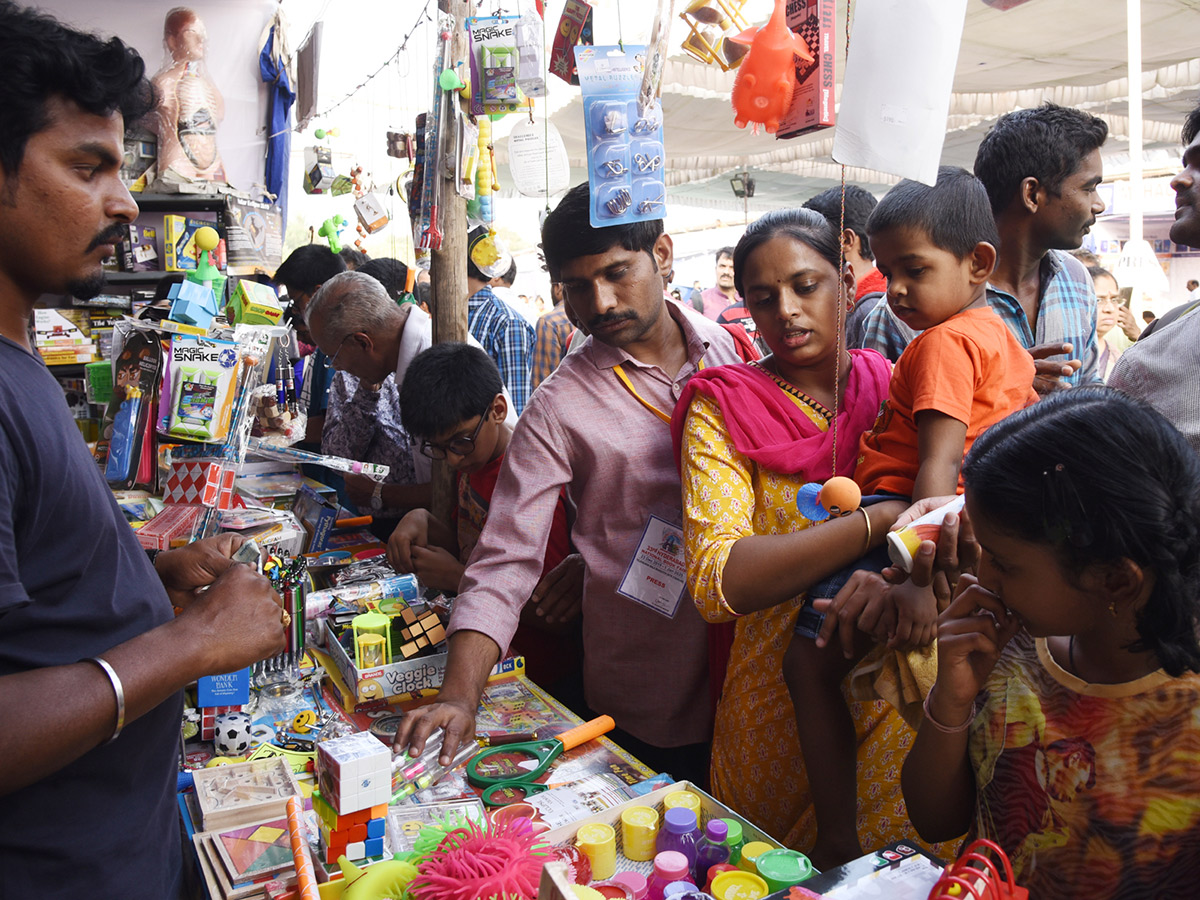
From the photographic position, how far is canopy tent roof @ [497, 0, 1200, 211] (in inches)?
175

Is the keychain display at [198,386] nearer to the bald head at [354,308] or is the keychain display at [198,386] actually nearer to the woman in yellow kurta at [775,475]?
the woman in yellow kurta at [775,475]

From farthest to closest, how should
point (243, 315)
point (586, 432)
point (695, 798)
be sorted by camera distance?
point (243, 315), point (586, 432), point (695, 798)

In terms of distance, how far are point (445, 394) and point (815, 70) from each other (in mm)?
1235

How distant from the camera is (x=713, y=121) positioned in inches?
263

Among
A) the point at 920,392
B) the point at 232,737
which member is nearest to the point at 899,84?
the point at 920,392

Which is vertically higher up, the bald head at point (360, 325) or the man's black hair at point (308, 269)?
the man's black hair at point (308, 269)

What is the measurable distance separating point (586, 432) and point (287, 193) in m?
5.13

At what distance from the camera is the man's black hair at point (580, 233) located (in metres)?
1.69

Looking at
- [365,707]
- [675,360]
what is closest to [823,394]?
[675,360]

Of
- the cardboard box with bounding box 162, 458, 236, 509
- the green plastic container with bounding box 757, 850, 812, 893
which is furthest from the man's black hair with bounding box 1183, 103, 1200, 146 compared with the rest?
the cardboard box with bounding box 162, 458, 236, 509

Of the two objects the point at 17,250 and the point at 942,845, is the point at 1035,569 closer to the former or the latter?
the point at 942,845

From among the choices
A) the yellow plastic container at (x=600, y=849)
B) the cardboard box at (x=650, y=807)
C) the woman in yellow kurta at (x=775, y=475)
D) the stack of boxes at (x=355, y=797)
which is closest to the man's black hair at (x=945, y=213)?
the woman in yellow kurta at (x=775, y=475)

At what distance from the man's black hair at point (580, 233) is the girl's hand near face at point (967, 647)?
39.7 inches

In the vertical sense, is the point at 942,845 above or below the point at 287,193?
below
